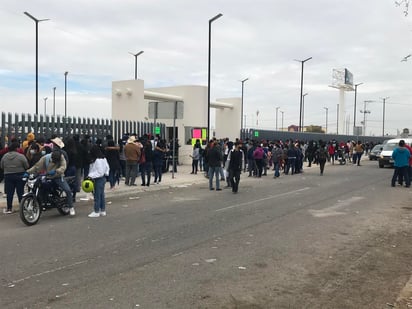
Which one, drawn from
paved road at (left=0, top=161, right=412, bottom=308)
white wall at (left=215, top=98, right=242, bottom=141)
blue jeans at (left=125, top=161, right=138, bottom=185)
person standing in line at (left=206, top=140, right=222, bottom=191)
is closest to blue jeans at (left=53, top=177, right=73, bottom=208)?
paved road at (left=0, top=161, right=412, bottom=308)

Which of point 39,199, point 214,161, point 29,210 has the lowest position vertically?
point 29,210

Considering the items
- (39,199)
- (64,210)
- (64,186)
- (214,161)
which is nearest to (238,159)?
(214,161)

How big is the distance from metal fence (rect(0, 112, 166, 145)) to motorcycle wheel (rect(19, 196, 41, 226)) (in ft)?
25.5

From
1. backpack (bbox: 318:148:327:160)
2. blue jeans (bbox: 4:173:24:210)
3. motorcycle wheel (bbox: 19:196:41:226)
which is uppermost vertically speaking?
backpack (bbox: 318:148:327:160)

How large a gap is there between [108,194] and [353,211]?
760 cm

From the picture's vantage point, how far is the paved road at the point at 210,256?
5.06 meters

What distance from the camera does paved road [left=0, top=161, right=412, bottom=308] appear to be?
5062mm

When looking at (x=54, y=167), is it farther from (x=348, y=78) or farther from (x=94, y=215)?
(x=348, y=78)

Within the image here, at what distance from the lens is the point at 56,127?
1770 cm

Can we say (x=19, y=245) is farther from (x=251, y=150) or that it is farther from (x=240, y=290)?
(x=251, y=150)

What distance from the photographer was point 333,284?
18.4 ft

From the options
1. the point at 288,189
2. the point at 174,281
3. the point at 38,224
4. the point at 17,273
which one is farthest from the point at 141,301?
the point at 288,189

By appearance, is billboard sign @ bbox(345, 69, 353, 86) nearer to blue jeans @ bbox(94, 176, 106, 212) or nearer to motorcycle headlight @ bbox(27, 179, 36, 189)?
blue jeans @ bbox(94, 176, 106, 212)

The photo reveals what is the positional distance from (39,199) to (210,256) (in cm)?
481
